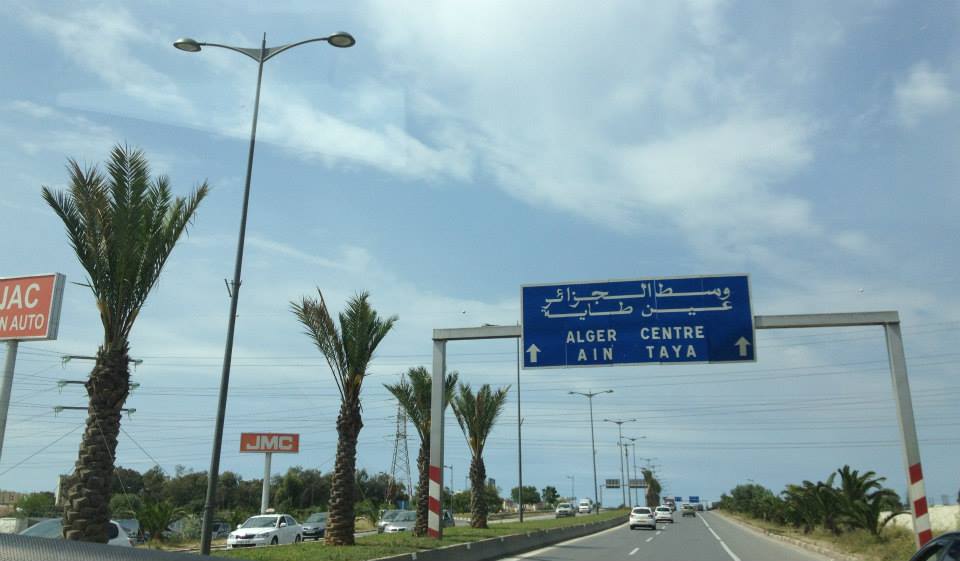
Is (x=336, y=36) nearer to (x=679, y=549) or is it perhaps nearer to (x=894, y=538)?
(x=679, y=549)

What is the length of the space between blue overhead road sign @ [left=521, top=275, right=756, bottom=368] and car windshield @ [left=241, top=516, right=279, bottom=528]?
1688 cm

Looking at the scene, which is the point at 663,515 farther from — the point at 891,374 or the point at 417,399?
the point at 891,374

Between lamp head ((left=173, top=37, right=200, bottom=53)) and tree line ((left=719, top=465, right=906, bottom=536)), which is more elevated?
lamp head ((left=173, top=37, right=200, bottom=53))

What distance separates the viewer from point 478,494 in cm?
3800

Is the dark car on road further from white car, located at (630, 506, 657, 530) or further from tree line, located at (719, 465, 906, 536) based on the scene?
white car, located at (630, 506, 657, 530)

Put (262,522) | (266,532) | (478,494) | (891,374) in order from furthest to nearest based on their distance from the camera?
(478,494)
(262,522)
(266,532)
(891,374)

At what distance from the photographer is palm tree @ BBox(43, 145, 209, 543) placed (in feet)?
47.5

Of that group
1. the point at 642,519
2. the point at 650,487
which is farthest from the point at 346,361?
the point at 650,487

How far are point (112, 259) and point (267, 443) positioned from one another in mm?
50482

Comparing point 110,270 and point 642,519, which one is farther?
point 642,519

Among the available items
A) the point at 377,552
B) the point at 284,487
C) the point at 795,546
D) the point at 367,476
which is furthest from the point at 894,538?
the point at 367,476

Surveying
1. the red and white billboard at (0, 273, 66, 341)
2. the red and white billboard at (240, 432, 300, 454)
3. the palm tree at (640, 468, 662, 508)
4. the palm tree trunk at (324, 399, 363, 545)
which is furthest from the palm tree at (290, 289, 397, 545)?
the palm tree at (640, 468, 662, 508)

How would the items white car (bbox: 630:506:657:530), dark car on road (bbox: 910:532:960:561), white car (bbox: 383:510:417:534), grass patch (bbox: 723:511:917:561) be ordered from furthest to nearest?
white car (bbox: 630:506:657:530) → white car (bbox: 383:510:417:534) → grass patch (bbox: 723:511:917:561) → dark car on road (bbox: 910:532:960:561)

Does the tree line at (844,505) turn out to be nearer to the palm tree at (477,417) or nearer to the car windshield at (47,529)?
the palm tree at (477,417)
